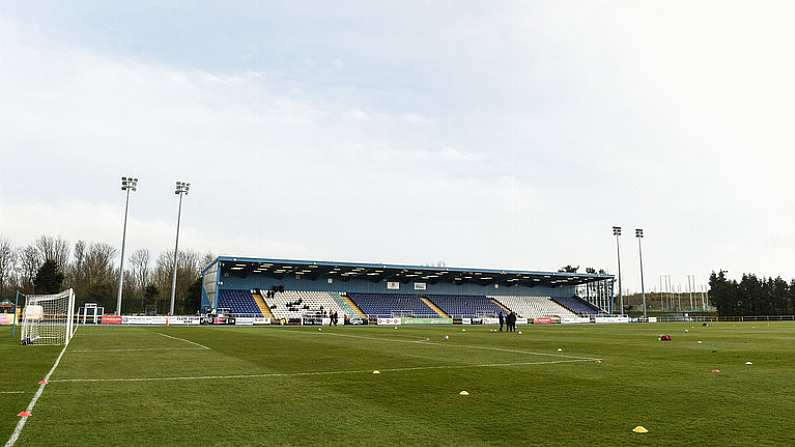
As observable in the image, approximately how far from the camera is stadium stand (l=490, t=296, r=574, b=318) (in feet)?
253

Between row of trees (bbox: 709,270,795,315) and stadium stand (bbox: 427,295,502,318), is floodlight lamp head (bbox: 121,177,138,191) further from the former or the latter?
row of trees (bbox: 709,270,795,315)

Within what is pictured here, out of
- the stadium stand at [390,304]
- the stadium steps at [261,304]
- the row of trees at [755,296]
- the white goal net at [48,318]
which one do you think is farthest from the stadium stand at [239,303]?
the row of trees at [755,296]

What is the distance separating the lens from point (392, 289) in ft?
255

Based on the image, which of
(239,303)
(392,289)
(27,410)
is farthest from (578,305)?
(27,410)

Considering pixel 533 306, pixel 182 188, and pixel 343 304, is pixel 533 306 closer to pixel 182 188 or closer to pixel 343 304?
pixel 343 304

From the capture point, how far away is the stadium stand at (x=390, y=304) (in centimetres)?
7050

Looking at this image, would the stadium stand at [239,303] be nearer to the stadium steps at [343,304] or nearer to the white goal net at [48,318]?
the stadium steps at [343,304]

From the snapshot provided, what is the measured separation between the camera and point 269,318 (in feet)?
201

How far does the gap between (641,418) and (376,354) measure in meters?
11.3

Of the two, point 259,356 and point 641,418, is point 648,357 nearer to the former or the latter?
point 641,418

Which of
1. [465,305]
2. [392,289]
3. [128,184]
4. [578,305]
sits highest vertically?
[128,184]

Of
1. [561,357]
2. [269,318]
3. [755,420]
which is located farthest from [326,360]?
[269,318]

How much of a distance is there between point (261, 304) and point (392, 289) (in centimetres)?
1916

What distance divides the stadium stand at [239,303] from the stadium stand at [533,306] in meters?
34.4
